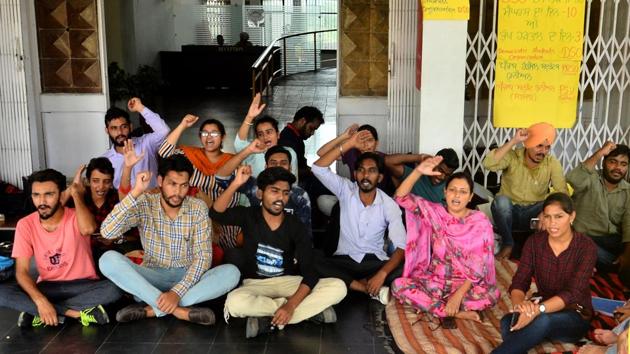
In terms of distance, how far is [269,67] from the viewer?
13531 millimetres

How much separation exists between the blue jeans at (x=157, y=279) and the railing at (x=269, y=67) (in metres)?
6.53

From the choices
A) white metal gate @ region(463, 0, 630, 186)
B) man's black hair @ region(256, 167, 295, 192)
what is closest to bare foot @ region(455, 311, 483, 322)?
man's black hair @ region(256, 167, 295, 192)

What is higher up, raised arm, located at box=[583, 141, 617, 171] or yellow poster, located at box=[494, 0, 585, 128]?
yellow poster, located at box=[494, 0, 585, 128]

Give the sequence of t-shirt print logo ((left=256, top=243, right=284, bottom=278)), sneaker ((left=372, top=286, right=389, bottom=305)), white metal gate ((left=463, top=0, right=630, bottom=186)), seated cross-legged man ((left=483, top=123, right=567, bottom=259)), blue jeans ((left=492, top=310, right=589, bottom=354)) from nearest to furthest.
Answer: blue jeans ((left=492, top=310, right=589, bottom=354))
t-shirt print logo ((left=256, top=243, right=284, bottom=278))
sneaker ((left=372, top=286, right=389, bottom=305))
seated cross-legged man ((left=483, top=123, right=567, bottom=259))
white metal gate ((left=463, top=0, right=630, bottom=186))

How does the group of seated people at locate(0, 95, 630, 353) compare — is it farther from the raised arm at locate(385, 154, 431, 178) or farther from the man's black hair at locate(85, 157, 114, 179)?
the raised arm at locate(385, 154, 431, 178)

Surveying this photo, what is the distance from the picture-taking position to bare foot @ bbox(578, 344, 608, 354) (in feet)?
11.2

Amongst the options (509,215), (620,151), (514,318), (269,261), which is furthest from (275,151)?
(620,151)

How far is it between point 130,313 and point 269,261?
841 mm

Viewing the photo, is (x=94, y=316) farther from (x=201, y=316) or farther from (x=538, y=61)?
(x=538, y=61)

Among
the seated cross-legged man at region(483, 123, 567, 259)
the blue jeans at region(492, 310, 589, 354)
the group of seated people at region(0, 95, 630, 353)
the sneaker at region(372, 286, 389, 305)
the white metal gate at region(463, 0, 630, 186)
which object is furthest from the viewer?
the white metal gate at region(463, 0, 630, 186)

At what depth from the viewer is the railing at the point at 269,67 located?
1120 centimetres

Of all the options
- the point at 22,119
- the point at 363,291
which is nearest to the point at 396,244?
the point at 363,291

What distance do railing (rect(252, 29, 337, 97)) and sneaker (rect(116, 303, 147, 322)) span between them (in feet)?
21.9

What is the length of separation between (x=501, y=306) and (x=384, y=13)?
11.4ft
